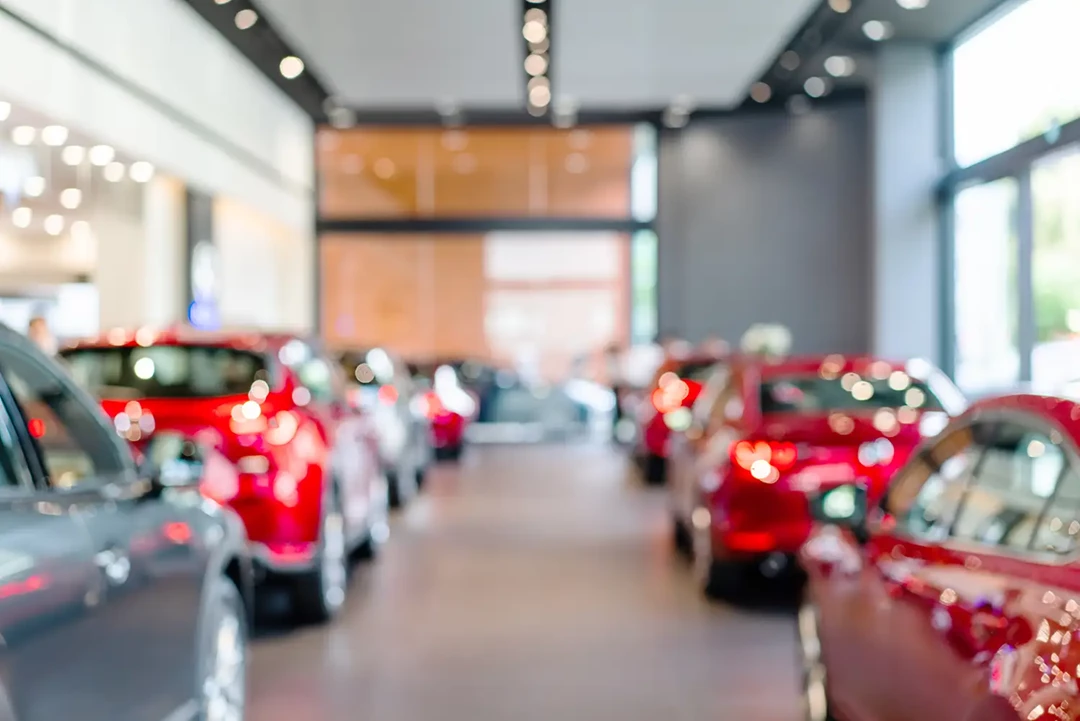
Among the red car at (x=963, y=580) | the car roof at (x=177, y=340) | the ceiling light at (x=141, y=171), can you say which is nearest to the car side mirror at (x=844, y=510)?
the red car at (x=963, y=580)

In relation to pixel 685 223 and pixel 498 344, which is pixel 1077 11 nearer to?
pixel 685 223

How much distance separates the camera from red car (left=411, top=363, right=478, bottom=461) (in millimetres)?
19875

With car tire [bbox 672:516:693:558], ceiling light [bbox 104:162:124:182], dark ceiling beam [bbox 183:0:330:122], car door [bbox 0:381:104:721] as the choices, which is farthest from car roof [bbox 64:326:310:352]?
dark ceiling beam [bbox 183:0:330:122]

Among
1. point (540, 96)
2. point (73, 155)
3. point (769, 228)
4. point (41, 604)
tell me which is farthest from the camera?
point (769, 228)

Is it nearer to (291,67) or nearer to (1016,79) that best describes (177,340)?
(1016,79)

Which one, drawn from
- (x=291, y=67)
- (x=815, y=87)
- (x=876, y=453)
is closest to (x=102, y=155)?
(x=291, y=67)

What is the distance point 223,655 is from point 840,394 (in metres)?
4.75

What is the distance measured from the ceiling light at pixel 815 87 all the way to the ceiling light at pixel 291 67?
27.4ft

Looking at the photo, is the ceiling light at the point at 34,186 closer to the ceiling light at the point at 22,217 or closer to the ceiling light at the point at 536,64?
the ceiling light at the point at 22,217

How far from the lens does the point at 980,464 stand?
160 inches

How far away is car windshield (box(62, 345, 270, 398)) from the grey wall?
18702 millimetres

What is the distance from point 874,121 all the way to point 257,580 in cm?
1451

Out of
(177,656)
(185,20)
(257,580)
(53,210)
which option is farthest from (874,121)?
(177,656)

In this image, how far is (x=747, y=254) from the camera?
25.5 m
